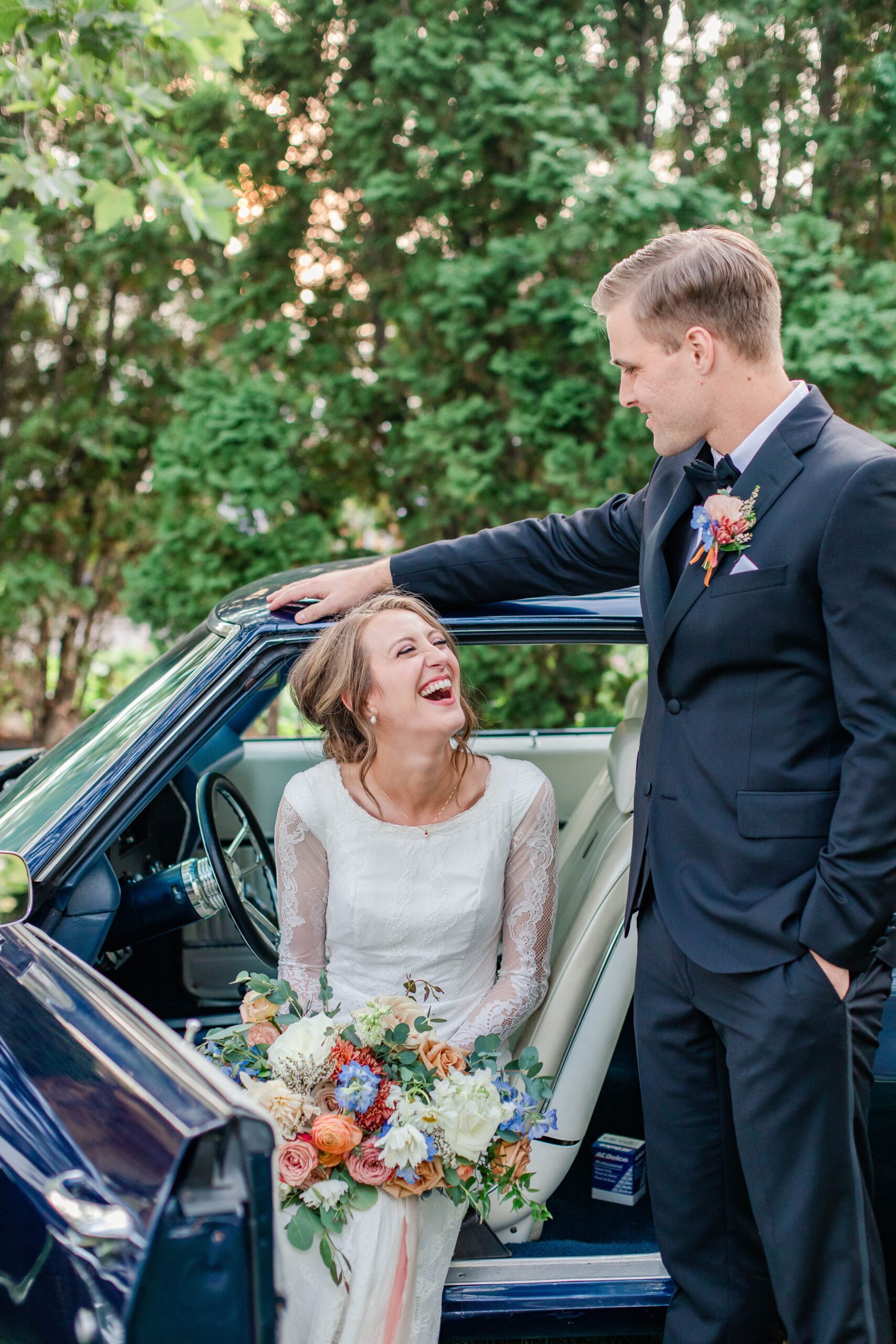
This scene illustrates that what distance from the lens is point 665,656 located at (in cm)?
196

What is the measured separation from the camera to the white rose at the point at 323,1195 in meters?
1.84

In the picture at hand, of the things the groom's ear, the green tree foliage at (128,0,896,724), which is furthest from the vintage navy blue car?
the green tree foliage at (128,0,896,724)

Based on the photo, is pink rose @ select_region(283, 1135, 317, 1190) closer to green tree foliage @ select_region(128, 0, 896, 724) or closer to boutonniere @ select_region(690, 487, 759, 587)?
boutonniere @ select_region(690, 487, 759, 587)

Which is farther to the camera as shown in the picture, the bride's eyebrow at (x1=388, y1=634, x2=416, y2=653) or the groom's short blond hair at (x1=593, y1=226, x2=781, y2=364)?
the bride's eyebrow at (x1=388, y1=634, x2=416, y2=653)

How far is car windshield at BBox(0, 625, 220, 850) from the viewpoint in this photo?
7.20 feet

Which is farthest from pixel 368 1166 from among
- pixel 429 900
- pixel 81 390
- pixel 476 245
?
pixel 81 390

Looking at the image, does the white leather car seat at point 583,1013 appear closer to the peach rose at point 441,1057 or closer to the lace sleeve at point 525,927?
the lace sleeve at point 525,927

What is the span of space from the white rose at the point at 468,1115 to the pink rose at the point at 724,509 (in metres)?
1.05

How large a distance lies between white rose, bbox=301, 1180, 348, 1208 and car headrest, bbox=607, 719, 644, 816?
103 cm

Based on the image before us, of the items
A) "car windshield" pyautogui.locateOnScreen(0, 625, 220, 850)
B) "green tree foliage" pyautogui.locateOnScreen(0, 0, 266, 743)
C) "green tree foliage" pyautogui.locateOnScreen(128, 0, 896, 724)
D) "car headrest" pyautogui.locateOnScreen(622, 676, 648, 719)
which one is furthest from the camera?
"green tree foliage" pyautogui.locateOnScreen(0, 0, 266, 743)

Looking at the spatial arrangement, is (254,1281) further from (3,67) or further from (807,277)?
(807,277)

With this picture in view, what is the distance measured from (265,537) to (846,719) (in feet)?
14.2

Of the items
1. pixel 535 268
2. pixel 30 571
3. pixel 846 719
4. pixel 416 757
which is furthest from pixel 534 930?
pixel 30 571

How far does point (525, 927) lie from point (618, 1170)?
2.19 feet
